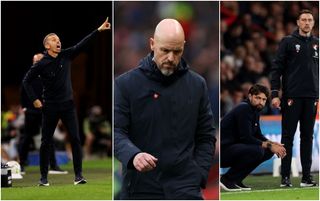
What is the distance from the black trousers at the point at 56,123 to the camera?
8.31 meters

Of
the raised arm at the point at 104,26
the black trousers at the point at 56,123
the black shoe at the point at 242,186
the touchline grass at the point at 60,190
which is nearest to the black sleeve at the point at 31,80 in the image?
the black trousers at the point at 56,123

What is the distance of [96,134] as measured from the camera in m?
15.2

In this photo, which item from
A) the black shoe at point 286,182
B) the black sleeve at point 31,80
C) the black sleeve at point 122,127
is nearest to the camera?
the black sleeve at point 122,127

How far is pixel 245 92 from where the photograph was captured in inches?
486

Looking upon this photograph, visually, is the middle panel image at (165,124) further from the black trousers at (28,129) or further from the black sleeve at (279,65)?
the black trousers at (28,129)

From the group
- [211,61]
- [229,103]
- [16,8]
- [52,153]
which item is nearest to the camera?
[211,61]

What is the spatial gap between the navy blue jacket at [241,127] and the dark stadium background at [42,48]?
11.2ft

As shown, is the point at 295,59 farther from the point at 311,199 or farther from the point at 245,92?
the point at 245,92

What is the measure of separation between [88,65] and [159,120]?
33.8ft

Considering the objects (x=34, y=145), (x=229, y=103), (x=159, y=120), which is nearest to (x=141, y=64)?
(x=159, y=120)

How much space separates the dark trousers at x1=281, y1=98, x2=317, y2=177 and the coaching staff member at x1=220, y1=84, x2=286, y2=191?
124 mm

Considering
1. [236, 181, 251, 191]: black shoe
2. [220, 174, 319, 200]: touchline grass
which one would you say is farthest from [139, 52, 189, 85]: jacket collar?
[236, 181, 251, 191]: black shoe

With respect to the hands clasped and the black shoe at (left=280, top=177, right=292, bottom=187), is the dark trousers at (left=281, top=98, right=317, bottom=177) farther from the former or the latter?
the hands clasped

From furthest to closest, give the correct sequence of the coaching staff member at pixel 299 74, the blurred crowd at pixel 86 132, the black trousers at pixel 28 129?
the blurred crowd at pixel 86 132, the black trousers at pixel 28 129, the coaching staff member at pixel 299 74
